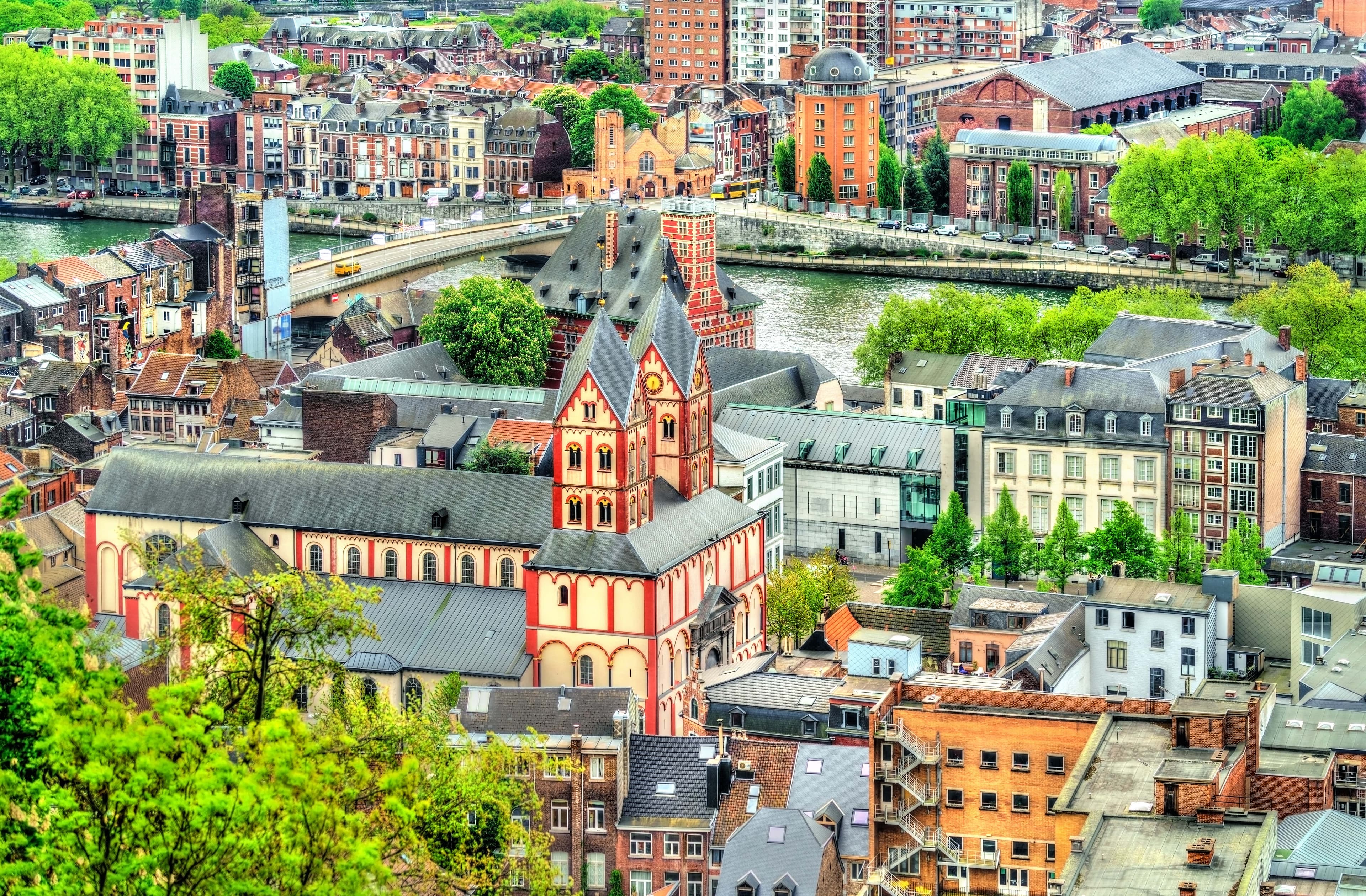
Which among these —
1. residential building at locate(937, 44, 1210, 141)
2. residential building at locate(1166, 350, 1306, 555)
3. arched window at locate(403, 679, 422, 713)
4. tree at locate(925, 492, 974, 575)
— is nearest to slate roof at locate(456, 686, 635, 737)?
arched window at locate(403, 679, 422, 713)

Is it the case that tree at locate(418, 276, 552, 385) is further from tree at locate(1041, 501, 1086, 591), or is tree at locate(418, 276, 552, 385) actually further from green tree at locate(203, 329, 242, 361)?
tree at locate(1041, 501, 1086, 591)

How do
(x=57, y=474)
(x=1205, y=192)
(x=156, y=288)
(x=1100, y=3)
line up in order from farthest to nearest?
(x=1100, y=3)
(x=1205, y=192)
(x=156, y=288)
(x=57, y=474)

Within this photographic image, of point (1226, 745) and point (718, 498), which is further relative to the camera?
point (718, 498)

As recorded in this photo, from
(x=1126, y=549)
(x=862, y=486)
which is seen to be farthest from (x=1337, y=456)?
(x=862, y=486)

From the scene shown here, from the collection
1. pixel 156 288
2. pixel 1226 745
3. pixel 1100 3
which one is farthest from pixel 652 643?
pixel 1100 3

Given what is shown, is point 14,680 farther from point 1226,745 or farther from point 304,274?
point 304,274

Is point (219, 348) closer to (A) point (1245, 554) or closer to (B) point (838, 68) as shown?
(A) point (1245, 554)

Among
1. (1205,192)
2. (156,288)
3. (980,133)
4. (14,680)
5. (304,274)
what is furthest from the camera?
(980,133)

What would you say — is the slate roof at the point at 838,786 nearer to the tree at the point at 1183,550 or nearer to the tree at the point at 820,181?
the tree at the point at 1183,550
